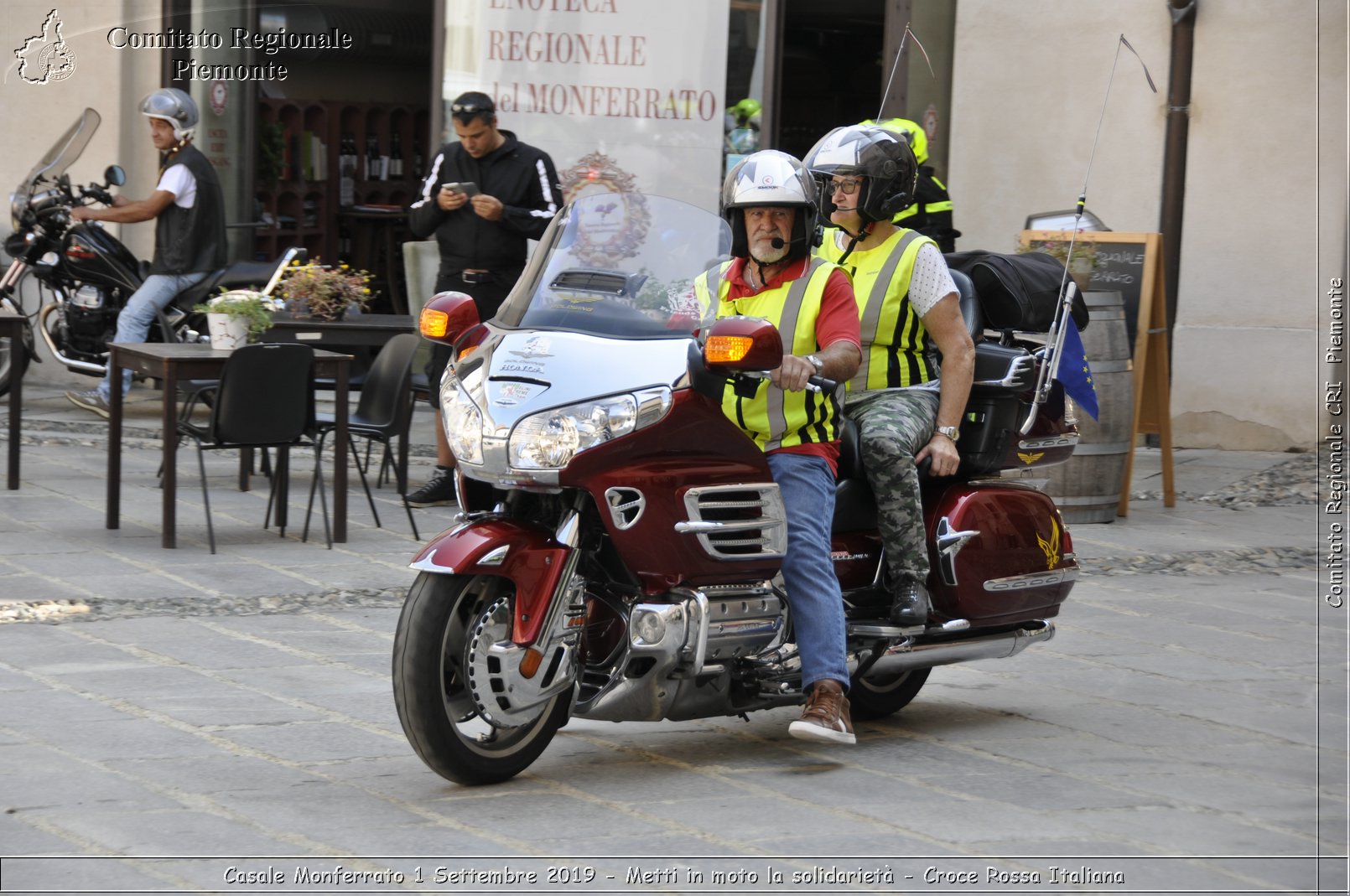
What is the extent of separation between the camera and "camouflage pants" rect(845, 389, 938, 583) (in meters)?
4.67

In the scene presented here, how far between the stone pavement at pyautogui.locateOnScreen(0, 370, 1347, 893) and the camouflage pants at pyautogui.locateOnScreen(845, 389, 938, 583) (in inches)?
21.6

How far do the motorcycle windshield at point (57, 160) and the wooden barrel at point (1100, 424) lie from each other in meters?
6.17

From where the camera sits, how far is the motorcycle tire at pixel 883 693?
514 cm

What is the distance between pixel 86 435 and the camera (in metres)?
9.98

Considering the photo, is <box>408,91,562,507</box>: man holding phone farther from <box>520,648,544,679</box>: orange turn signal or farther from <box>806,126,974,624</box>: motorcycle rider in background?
<box>520,648,544,679</box>: orange turn signal

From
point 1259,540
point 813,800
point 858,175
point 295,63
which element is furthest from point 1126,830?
point 295,63

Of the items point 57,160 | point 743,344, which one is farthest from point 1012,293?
point 57,160

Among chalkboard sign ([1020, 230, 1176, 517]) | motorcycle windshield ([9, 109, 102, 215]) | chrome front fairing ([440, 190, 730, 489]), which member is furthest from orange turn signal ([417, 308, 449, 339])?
motorcycle windshield ([9, 109, 102, 215])

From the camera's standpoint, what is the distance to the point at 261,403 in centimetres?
719

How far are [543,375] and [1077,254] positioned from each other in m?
4.96

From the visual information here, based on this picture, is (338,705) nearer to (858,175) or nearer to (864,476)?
(864,476)

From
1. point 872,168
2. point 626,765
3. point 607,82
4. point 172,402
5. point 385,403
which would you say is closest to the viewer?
point 626,765

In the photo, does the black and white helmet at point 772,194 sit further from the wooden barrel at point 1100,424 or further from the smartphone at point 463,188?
the wooden barrel at point 1100,424

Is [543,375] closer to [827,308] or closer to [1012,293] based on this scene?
[827,308]
